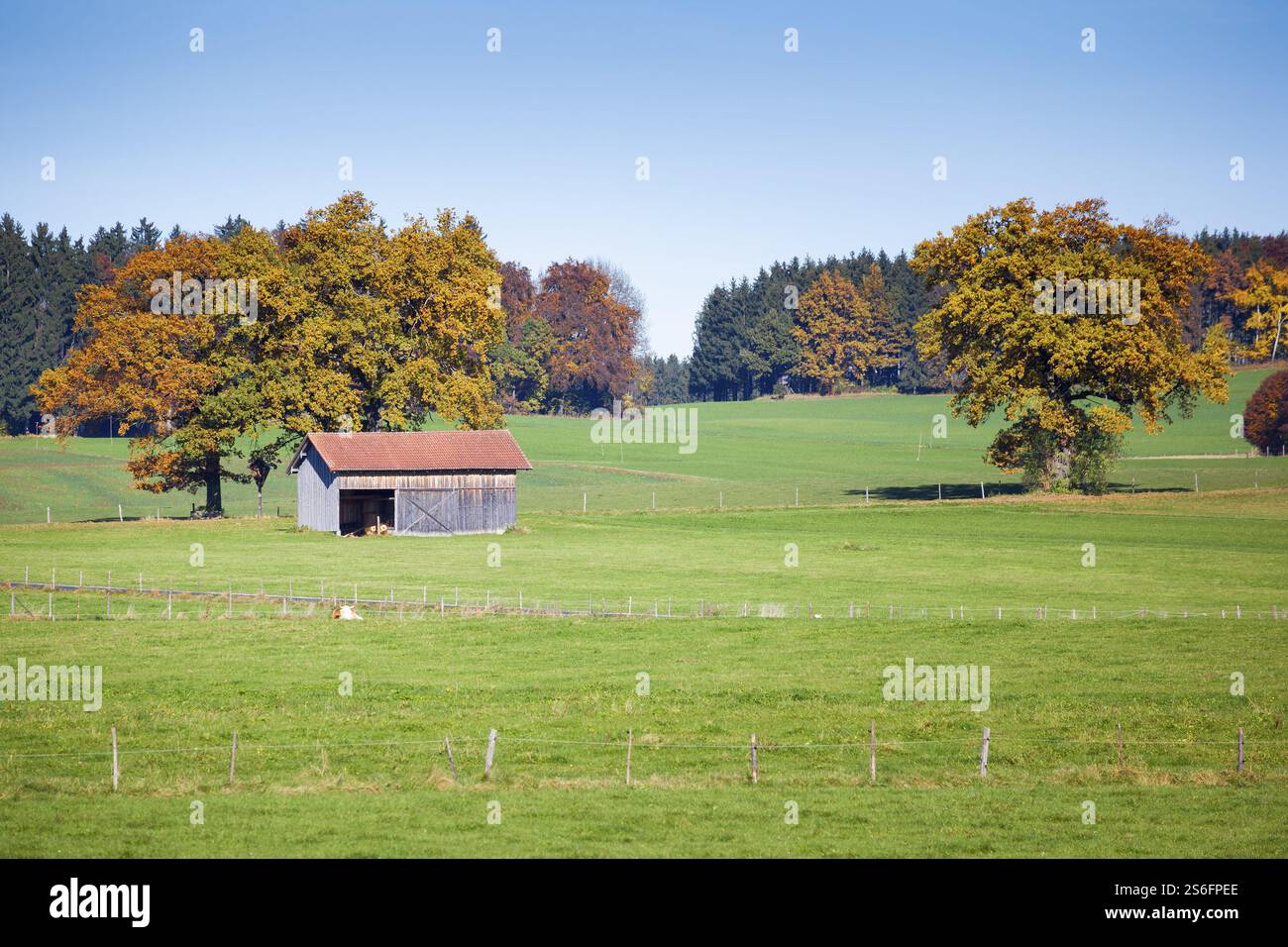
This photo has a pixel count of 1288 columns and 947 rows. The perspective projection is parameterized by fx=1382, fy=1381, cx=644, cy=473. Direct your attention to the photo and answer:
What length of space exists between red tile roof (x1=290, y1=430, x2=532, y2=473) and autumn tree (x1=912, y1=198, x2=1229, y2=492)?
28351 mm

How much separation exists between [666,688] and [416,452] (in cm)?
4510

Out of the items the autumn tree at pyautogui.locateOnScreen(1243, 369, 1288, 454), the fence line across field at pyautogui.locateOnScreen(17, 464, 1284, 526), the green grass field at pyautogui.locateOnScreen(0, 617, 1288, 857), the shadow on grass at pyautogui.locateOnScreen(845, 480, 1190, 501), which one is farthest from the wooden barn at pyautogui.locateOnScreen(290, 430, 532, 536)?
the autumn tree at pyautogui.locateOnScreen(1243, 369, 1288, 454)

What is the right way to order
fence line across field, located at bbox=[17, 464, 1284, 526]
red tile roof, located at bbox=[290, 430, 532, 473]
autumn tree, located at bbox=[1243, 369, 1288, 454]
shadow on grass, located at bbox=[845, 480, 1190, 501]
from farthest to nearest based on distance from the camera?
autumn tree, located at bbox=[1243, 369, 1288, 454]
shadow on grass, located at bbox=[845, 480, 1190, 501]
fence line across field, located at bbox=[17, 464, 1284, 526]
red tile roof, located at bbox=[290, 430, 532, 473]

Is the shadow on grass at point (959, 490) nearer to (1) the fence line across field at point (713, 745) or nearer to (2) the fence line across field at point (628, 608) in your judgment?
(2) the fence line across field at point (628, 608)

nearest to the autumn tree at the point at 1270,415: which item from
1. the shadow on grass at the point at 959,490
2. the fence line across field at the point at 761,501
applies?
the fence line across field at the point at 761,501

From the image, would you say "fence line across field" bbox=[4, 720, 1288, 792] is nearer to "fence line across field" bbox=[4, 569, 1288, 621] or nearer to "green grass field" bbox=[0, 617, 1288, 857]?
"green grass field" bbox=[0, 617, 1288, 857]

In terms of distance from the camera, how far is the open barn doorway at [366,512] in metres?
78.3

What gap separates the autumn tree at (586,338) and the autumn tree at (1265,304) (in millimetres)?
78952

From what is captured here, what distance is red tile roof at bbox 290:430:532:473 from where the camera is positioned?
76688 millimetres

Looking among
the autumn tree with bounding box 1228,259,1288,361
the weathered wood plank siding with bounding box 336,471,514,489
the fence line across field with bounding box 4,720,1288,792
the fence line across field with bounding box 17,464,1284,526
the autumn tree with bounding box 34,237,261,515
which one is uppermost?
the autumn tree with bounding box 1228,259,1288,361

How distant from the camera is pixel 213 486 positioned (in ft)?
283

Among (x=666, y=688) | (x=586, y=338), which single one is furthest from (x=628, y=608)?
(x=586, y=338)

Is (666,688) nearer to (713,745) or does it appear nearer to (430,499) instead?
(713,745)
